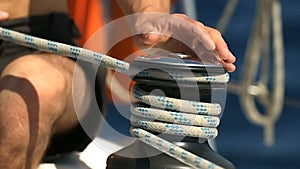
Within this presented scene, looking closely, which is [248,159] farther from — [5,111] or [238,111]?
[5,111]

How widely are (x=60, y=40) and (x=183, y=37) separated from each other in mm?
395

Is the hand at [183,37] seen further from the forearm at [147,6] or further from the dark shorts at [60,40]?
the dark shorts at [60,40]

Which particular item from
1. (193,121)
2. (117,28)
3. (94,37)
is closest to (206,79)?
(193,121)

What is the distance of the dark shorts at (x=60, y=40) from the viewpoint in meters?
1.47

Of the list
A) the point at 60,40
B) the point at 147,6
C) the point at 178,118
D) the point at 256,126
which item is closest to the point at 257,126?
the point at 256,126

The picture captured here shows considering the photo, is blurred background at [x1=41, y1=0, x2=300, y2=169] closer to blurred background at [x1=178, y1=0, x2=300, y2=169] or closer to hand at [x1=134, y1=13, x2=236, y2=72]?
blurred background at [x1=178, y1=0, x2=300, y2=169]

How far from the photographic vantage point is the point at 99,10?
1946 millimetres

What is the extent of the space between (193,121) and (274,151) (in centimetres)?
286

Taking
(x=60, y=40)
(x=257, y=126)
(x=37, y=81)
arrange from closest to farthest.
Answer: (x=37, y=81) < (x=60, y=40) < (x=257, y=126)

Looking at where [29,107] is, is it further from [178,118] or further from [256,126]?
[256,126]

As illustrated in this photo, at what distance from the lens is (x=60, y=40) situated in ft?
5.11

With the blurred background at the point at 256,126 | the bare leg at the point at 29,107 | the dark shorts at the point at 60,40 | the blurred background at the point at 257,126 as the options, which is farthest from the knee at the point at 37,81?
the blurred background at the point at 256,126

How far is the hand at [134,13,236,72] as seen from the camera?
3.85ft

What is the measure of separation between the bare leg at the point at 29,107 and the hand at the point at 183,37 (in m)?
0.16
